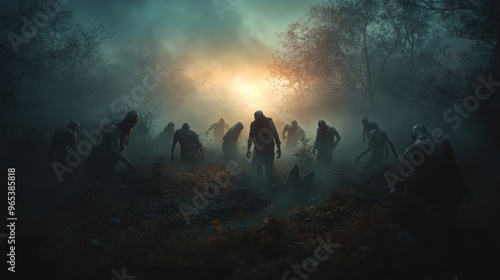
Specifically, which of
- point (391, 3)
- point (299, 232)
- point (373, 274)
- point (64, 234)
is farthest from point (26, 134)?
point (391, 3)

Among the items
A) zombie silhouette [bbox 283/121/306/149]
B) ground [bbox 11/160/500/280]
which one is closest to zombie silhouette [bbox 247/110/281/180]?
ground [bbox 11/160/500/280]

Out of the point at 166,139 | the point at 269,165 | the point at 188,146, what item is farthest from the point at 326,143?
the point at 166,139

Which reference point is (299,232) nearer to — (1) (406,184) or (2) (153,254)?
(1) (406,184)

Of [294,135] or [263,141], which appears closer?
[263,141]

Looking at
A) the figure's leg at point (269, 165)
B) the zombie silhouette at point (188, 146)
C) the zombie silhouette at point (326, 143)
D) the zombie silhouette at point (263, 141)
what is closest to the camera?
the zombie silhouette at point (263, 141)

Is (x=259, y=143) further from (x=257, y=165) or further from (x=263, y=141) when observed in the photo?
(x=257, y=165)

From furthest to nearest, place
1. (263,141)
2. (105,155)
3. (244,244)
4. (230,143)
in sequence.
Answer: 1. (230,143)
2. (263,141)
3. (105,155)
4. (244,244)

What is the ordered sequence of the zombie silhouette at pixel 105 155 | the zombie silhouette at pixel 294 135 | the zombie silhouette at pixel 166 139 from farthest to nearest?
the zombie silhouette at pixel 294 135 < the zombie silhouette at pixel 166 139 < the zombie silhouette at pixel 105 155

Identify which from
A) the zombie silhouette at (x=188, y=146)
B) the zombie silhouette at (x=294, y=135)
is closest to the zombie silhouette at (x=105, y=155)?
the zombie silhouette at (x=188, y=146)

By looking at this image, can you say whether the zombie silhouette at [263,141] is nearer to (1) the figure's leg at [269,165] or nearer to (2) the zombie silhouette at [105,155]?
(1) the figure's leg at [269,165]

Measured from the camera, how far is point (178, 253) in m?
4.29

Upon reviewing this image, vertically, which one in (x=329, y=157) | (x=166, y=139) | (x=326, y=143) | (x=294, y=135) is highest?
(x=166, y=139)

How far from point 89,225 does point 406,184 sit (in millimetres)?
6192

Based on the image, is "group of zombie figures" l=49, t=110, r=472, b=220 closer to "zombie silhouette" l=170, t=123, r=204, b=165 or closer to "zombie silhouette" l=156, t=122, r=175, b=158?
"zombie silhouette" l=170, t=123, r=204, b=165
